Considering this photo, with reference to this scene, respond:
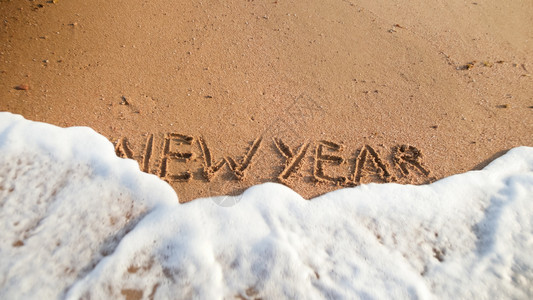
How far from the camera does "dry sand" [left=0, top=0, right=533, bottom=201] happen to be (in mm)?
2717

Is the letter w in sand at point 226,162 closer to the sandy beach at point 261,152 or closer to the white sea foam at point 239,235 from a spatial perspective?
the sandy beach at point 261,152

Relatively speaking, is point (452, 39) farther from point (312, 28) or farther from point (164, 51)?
point (164, 51)

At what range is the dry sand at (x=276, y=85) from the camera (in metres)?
2.72

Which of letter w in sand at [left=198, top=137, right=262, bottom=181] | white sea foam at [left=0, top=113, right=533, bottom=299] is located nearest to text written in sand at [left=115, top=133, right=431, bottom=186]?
letter w in sand at [left=198, top=137, right=262, bottom=181]

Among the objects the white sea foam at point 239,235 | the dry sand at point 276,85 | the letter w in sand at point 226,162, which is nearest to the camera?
the white sea foam at point 239,235

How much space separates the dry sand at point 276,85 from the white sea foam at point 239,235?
16 cm

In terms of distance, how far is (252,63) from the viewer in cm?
330

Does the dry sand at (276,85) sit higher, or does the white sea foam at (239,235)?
the dry sand at (276,85)

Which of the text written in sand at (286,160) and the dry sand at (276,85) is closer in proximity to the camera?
the text written in sand at (286,160)

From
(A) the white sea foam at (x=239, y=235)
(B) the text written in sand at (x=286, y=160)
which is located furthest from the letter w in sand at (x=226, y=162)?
(A) the white sea foam at (x=239, y=235)

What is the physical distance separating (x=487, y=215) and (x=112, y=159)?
9.79ft

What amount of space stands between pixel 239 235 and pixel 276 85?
1503 mm

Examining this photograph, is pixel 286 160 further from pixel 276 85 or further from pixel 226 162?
pixel 276 85

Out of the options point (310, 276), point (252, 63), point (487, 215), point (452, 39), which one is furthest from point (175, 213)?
point (452, 39)
